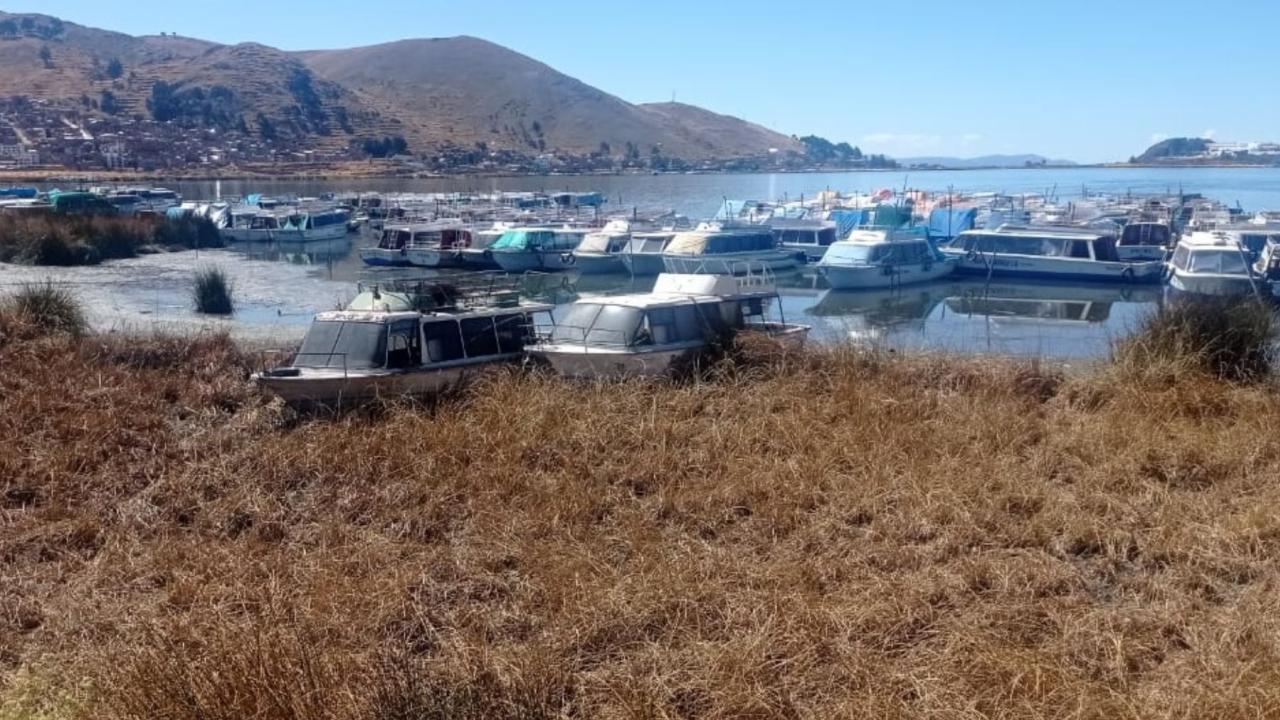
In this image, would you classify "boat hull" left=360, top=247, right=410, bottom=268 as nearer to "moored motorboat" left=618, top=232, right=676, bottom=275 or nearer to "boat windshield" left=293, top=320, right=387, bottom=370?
"moored motorboat" left=618, top=232, right=676, bottom=275

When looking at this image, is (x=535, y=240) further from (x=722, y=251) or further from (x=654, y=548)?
(x=654, y=548)

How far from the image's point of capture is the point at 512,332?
14562 millimetres

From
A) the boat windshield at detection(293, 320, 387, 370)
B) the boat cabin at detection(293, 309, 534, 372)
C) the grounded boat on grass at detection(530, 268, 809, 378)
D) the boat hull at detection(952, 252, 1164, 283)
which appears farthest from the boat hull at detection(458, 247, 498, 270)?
the boat windshield at detection(293, 320, 387, 370)

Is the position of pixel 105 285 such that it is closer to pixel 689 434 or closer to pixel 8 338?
pixel 8 338

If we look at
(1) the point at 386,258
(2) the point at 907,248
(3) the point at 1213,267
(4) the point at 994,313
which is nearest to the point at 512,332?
(4) the point at 994,313

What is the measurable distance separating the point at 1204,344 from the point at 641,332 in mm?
6807

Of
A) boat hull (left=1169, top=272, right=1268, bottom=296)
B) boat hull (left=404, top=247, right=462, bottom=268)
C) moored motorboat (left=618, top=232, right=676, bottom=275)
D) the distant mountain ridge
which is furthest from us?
the distant mountain ridge

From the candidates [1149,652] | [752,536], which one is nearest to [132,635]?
[752,536]

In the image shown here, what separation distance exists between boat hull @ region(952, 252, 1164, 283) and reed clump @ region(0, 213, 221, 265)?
31.3 m

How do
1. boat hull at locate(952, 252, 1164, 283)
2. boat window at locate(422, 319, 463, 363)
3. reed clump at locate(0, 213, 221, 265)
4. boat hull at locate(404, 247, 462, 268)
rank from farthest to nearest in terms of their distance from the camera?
boat hull at locate(404, 247, 462, 268) < reed clump at locate(0, 213, 221, 265) < boat hull at locate(952, 252, 1164, 283) < boat window at locate(422, 319, 463, 363)

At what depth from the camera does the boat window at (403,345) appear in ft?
43.2

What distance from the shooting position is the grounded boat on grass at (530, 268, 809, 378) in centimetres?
1405

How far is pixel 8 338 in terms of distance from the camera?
15438 millimetres

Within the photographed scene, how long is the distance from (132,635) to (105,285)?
29771mm
